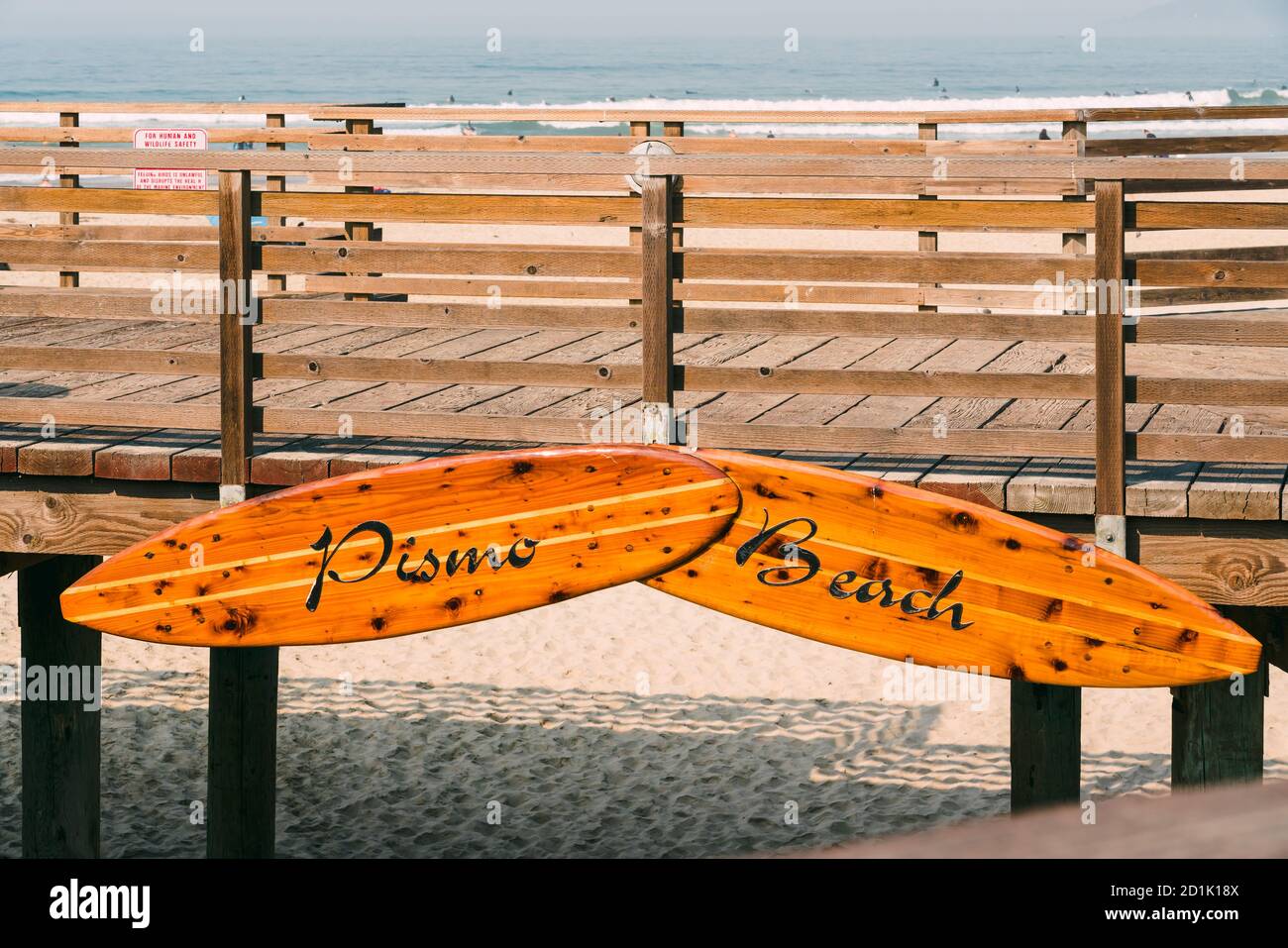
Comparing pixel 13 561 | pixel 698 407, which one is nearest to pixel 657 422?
pixel 698 407

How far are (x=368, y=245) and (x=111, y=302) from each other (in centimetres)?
94

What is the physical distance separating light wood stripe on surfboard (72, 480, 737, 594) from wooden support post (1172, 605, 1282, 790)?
186 centimetres

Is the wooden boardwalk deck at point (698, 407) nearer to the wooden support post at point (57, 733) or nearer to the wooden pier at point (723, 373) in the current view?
the wooden pier at point (723, 373)

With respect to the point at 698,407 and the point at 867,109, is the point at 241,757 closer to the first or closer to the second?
the point at 698,407

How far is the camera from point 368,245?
532 cm

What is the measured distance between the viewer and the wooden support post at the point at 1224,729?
538 centimetres

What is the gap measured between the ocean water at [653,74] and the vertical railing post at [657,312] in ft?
159

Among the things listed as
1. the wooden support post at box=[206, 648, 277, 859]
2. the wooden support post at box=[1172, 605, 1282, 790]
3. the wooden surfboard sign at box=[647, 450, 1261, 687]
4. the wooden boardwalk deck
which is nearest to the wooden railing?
the wooden boardwalk deck

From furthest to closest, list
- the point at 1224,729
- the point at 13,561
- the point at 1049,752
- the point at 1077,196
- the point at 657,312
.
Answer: the point at 1077,196 → the point at 13,561 → the point at 1049,752 → the point at 1224,729 → the point at 657,312

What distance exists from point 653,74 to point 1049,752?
85.4 m

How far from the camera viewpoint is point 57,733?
24.6 ft
